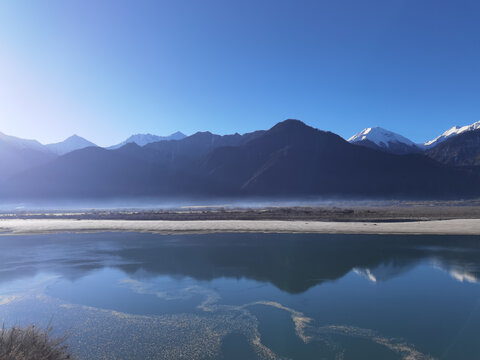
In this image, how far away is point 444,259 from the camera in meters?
23.6

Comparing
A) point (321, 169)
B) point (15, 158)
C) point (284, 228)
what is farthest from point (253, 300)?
point (15, 158)

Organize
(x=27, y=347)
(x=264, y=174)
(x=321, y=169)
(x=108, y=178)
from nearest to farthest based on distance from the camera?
(x=27, y=347)
(x=264, y=174)
(x=321, y=169)
(x=108, y=178)

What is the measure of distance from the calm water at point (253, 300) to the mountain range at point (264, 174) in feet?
386

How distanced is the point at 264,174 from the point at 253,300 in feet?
459

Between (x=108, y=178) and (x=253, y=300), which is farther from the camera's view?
(x=108, y=178)

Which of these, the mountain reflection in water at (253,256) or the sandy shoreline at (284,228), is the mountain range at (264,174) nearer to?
the sandy shoreline at (284,228)

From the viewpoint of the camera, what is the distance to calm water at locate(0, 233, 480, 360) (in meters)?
10.5

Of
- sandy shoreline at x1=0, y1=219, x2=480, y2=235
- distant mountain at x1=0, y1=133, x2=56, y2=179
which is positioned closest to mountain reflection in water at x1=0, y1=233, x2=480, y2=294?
sandy shoreline at x1=0, y1=219, x2=480, y2=235

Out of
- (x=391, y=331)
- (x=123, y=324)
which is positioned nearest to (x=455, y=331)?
(x=391, y=331)

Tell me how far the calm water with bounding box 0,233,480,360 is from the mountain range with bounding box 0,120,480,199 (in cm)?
11755

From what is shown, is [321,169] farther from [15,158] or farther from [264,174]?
[15,158]

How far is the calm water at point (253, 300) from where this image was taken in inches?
414

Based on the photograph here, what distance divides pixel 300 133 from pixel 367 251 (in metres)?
157

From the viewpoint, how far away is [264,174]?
154375mm
